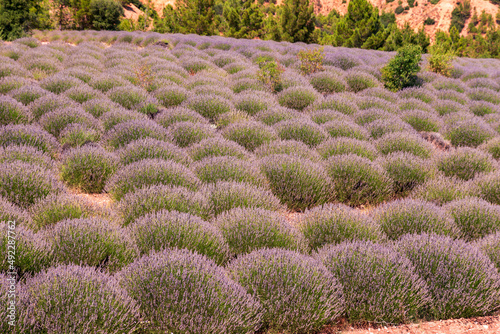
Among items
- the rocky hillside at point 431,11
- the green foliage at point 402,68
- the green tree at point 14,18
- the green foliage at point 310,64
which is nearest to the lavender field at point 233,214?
the green foliage at point 402,68

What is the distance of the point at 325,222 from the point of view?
3.65 metres

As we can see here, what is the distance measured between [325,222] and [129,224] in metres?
2.02

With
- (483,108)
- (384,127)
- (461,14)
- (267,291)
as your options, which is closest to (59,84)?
(384,127)

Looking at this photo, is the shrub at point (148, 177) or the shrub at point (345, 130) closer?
the shrub at point (148, 177)

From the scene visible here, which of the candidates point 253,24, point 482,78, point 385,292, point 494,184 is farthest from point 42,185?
point 253,24

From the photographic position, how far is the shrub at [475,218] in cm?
395

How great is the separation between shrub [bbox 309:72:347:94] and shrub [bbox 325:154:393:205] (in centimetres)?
512

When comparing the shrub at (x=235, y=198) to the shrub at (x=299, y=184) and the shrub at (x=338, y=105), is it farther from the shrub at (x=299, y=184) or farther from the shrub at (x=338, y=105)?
the shrub at (x=338, y=105)

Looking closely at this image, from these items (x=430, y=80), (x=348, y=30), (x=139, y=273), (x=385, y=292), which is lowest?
(x=385, y=292)

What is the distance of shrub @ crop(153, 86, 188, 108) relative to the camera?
7.91 meters

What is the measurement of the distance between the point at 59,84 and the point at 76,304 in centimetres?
708

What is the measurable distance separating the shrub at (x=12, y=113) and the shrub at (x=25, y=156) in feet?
5.11

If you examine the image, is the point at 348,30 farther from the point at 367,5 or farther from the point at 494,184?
the point at 494,184

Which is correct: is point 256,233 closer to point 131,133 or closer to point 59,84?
point 131,133
